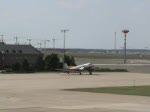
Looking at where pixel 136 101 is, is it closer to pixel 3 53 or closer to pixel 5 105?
pixel 5 105

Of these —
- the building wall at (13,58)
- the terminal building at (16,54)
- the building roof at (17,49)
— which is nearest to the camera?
the building wall at (13,58)

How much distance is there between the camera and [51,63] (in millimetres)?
104375

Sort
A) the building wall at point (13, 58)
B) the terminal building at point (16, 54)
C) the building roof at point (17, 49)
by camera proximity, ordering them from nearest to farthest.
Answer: the building wall at point (13, 58), the terminal building at point (16, 54), the building roof at point (17, 49)

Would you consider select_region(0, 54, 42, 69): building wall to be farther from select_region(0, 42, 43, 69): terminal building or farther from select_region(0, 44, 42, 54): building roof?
select_region(0, 44, 42, 54): building roof

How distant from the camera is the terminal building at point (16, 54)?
11611 cm

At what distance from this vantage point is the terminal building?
116 meters

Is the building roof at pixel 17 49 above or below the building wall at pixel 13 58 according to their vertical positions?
above

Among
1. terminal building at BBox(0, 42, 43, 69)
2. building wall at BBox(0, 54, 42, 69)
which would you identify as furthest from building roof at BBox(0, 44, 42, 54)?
building wall at BBox(0, 54, 42, 69)

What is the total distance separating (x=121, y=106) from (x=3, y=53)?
8900 cm

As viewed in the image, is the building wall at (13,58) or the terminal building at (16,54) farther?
the terminal building at (16,54)

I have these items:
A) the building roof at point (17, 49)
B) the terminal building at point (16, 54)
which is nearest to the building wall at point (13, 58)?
the terminal building at point (16, 54)

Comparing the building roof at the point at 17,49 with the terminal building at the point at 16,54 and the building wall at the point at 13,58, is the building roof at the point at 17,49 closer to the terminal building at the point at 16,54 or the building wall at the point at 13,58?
the terminal building at the point at 16,54

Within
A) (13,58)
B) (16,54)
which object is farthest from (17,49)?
(13,58)

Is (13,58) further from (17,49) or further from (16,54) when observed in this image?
(17,49)
